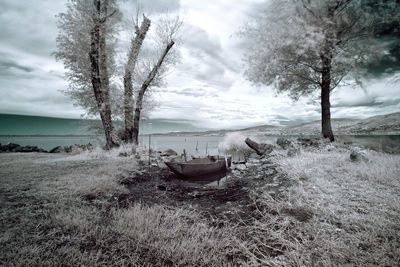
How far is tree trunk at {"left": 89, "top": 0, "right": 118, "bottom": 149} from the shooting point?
38.1 ft

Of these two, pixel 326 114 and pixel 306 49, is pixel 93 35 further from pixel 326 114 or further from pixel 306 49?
pixel 326 114

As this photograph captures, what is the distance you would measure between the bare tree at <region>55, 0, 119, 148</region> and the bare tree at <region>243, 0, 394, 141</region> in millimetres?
9719

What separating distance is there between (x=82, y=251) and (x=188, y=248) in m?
1.35

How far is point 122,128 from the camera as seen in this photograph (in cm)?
1479

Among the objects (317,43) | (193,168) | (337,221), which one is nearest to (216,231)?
(337,221)

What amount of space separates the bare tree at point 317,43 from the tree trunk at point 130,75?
8.58 m

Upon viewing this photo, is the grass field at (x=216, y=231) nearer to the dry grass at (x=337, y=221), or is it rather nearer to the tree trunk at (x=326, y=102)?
the dry grass at (x=337, y=221)

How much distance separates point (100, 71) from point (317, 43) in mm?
13141

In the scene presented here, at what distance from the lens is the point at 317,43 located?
9.11 metres

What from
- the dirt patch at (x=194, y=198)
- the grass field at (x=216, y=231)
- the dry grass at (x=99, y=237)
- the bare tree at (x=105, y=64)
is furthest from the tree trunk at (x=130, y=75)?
the dry grass at (x=99, y=237)

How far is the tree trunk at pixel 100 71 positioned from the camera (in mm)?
11602

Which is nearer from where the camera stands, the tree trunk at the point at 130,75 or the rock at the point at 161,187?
the rock at the point at 161,187

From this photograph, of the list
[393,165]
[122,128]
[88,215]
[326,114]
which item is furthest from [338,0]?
[122,128]

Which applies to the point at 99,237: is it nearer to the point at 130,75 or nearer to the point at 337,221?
the point at 337,221
